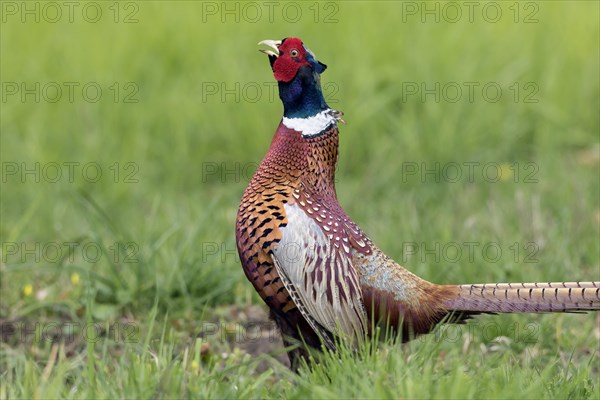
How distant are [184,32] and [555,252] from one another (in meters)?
3.26

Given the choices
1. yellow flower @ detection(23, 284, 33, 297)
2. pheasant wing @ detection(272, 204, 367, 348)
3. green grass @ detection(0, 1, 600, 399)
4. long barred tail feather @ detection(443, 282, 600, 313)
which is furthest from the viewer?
yellow flower @ detection(23, 284, 33, 297)

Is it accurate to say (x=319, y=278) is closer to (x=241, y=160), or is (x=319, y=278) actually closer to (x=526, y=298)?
(x=526, y=298)

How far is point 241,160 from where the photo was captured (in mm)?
6715

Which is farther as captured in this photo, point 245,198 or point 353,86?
point 353,86

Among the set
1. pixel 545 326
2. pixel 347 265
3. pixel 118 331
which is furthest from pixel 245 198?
pixel 545 326

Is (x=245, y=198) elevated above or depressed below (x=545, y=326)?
above

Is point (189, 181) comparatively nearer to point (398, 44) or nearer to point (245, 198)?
point (398, 44)

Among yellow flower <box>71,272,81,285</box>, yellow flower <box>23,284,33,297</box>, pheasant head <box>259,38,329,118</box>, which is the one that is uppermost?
pheasant head <box>259,38,329,118</box>

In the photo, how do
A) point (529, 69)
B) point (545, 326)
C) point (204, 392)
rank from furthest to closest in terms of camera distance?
point (529, 69) → point (545, 326) → point (204, 392)

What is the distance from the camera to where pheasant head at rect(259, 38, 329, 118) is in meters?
3.53

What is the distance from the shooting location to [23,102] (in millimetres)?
7062

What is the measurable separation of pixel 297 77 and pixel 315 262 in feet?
2.04

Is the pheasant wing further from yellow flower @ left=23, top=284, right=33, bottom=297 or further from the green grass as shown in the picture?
yellow flower @ left=23, top=284, right=33, bottom=297

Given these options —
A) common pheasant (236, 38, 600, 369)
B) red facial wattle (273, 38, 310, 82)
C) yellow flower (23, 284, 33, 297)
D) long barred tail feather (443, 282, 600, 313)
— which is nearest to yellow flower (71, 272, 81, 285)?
yellow flower (23, 284, 33, 297)
